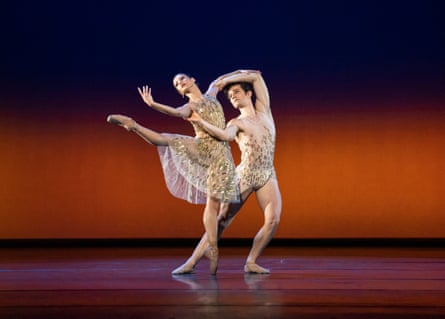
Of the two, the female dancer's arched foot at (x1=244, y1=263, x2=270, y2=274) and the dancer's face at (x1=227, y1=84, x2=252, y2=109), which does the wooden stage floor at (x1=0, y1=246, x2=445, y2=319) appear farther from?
the dancer's face at (x1=227, y1=84, x2=252, y2=109)

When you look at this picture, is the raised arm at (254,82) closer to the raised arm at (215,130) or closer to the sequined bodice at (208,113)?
the sequined bodice at (208,113)

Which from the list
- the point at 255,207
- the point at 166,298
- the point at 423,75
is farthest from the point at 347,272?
the point at 423,75

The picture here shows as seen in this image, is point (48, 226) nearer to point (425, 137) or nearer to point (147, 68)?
point (147, 68)

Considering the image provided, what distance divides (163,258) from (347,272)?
187cm

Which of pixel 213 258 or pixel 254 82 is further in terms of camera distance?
pixel 254 82

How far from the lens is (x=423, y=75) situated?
21.9 ft

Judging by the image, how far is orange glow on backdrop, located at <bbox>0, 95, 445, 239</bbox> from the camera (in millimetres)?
6715

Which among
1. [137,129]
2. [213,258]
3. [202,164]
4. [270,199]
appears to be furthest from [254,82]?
[213,258]

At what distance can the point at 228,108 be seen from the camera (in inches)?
268

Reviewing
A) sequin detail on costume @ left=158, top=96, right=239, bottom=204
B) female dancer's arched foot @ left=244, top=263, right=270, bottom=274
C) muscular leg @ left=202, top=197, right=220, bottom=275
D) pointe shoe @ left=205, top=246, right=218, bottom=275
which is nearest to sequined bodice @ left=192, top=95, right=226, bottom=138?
sequin detail on costume @ left=158, top=96, right=239, bottom=204

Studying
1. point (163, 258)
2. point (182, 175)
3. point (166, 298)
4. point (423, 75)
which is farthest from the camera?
point (423, 75)

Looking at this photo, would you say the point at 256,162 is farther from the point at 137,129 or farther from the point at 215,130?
the point at 137,129

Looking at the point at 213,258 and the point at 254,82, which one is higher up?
the point at 254,82

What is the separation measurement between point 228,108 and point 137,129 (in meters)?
2.85
